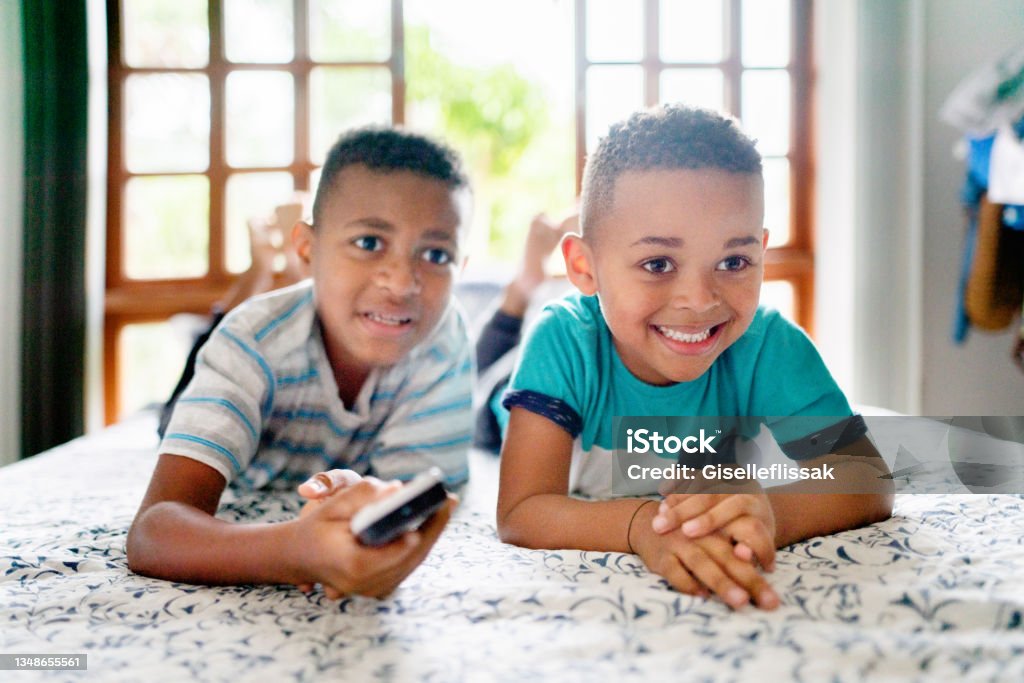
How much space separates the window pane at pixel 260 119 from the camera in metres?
2.78

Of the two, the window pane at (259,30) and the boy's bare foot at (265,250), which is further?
the window pane at (259,30)

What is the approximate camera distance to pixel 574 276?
3.46ft

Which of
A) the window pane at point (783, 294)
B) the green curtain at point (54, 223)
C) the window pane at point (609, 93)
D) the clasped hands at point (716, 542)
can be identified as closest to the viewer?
the clasped hands at point (716, 542)

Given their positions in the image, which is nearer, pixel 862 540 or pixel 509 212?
pixel 862 540

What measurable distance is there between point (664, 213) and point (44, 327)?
7.07 feet

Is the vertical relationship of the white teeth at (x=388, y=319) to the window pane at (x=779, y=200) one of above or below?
below

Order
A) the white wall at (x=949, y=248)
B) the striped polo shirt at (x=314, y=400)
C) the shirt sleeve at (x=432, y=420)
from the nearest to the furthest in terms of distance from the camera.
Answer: the striped polo shirt at (x=314, y=400) → the shirt sleeve at (x=432, y=420) → the white wall at (x=949, y=248)

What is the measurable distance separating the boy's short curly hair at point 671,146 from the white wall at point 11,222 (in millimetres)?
2052

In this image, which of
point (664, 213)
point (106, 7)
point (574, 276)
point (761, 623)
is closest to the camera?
point (761, 623)

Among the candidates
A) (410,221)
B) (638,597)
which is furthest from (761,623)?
(410,221)

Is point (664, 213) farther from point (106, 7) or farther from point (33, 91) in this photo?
point (106, 7)

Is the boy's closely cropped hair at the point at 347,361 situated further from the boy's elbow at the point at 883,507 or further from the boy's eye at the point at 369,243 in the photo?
the boy's elbow at the point at 883,507

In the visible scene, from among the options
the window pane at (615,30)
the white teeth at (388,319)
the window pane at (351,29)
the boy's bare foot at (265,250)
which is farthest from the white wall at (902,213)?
the white teeth at (388,319)

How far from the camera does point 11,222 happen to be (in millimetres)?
2312
